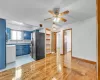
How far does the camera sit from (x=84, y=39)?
448cm

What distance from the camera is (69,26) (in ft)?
18.3

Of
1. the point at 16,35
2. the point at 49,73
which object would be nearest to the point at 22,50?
the point at 16,35

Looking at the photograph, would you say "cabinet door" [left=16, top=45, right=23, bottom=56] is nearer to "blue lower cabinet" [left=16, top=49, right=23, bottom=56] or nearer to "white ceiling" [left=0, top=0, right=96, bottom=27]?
"blue lower cabinet" [left=16, top=49, right=23, bottom=56]

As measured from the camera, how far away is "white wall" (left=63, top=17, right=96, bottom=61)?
13.1 ft

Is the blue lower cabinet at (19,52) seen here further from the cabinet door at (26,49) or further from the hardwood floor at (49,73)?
the hardwood floor at (49,73)

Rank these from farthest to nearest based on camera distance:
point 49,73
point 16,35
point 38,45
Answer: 1. point 16,35
2. point 38,45
3. point 49,73

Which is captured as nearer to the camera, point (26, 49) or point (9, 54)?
point (9, 54)

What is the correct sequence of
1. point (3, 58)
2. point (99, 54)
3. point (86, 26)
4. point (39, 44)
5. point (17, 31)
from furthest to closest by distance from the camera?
point (17, 31), point (39, 44), point (86, 26), point (3, 58), point (99, 54)

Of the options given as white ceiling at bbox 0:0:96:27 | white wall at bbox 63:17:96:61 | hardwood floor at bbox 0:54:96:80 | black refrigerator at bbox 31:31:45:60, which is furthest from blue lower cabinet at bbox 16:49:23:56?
white wall at bbox 63:17:96:61

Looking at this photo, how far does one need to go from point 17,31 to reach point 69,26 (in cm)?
435

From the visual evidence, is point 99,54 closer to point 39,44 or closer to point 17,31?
point 39,44

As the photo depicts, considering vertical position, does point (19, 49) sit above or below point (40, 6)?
below

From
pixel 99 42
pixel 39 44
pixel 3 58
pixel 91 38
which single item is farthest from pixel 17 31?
pixel 99 42

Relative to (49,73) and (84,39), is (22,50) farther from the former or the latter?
(84,39)
